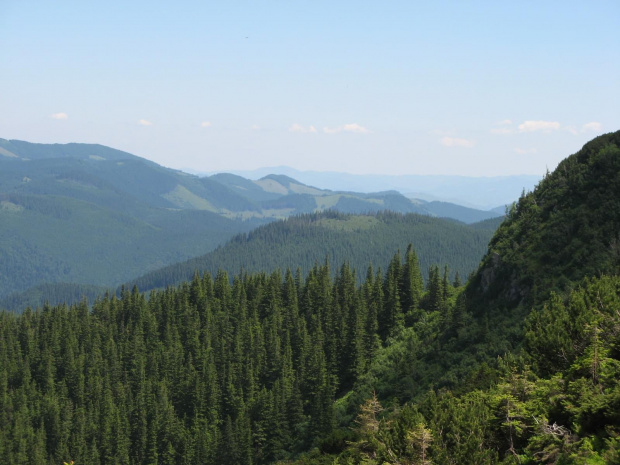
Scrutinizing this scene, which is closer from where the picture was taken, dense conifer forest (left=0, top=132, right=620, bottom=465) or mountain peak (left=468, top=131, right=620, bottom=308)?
dense conifer forest (left=0, top=132, right=620, bottom=465)

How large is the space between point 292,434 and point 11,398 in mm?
72468

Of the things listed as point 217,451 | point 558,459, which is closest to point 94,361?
point 217,451

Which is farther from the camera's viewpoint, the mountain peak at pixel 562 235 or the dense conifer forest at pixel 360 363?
the mountain peak at pixel 562 235

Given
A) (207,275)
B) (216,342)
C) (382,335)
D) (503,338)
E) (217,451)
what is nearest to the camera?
(503,338)

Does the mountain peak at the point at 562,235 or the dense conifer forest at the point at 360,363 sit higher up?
the mountain peak at the point at 562,235

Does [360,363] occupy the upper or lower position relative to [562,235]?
lower

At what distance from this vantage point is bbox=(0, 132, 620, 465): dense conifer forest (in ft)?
112

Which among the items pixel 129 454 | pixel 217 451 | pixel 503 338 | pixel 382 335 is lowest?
pixel 129 454

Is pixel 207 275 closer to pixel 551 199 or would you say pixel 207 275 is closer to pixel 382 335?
pixel 382 335

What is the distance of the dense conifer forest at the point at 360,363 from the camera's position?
34250 millimetres

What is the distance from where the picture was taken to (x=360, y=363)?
361ft

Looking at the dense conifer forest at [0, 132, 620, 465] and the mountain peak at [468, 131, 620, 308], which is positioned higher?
the mountain peak at [468, 131, 620, 308]

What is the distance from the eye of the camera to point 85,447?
112 metres

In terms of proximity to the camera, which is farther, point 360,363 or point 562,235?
point 360,363
